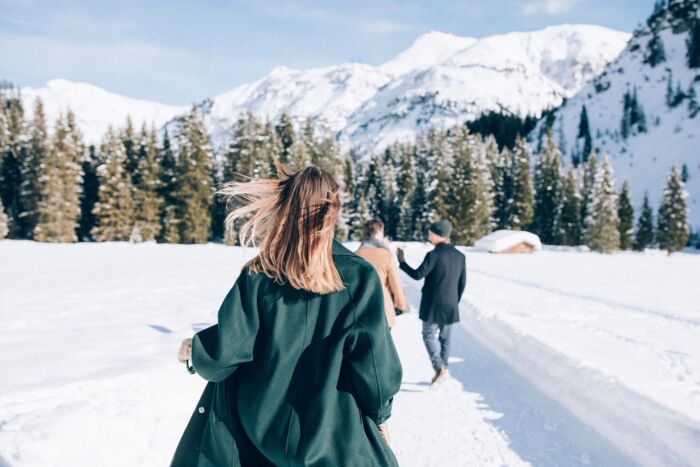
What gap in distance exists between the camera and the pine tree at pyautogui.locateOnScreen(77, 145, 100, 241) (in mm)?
42875

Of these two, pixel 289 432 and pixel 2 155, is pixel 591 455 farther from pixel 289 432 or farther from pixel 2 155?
pixel 2 155

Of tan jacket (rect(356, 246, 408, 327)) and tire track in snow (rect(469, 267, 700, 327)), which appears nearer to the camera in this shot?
tan jacket (rect(356, 246, 408, 327))

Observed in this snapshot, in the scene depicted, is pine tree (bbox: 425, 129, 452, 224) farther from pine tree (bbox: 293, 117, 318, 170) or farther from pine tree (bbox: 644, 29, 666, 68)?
pine tree (bbox: 644, 29, 666, 68)

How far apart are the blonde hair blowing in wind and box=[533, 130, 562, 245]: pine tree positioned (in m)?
62.0

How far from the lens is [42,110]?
1559 inches

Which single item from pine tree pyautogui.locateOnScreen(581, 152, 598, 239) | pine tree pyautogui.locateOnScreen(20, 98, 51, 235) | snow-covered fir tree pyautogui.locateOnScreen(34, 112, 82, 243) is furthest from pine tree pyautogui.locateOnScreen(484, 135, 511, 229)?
pine tree pyautogui.locateOnScreen(20, 98, 51, 235)

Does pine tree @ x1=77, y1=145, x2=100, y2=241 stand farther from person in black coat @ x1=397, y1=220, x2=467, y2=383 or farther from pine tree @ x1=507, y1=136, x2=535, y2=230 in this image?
person in black coat @ x1=397, y1=220, x2=467, y2=383

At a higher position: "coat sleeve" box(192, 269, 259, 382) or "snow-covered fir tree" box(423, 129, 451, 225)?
"snow-covered fir tree" box(423, 129, 451, 225)

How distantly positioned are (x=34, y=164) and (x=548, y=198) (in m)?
51.8

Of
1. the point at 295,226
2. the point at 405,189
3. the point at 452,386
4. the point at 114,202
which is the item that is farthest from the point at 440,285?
the point at 405,189

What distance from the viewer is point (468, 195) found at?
161 feet

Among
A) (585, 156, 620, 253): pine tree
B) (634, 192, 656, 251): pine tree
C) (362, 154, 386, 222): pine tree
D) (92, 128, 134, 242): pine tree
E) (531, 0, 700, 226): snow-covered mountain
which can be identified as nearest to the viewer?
(92, 128, 134, 242): pine tree

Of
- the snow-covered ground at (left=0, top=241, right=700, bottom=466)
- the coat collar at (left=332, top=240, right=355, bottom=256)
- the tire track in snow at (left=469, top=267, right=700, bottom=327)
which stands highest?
the coat collar at (left=332, top=240, right=355, bottom=256)

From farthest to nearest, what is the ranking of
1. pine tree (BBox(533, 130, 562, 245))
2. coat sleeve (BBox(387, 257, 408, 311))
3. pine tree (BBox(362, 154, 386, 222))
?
1. pine tree (BBox(362, 154, 386, 222))
2. pine tree (BBox(533, 130, 562, 245))
3. coat sleeve (BBox(387, 257, 408, 311))
